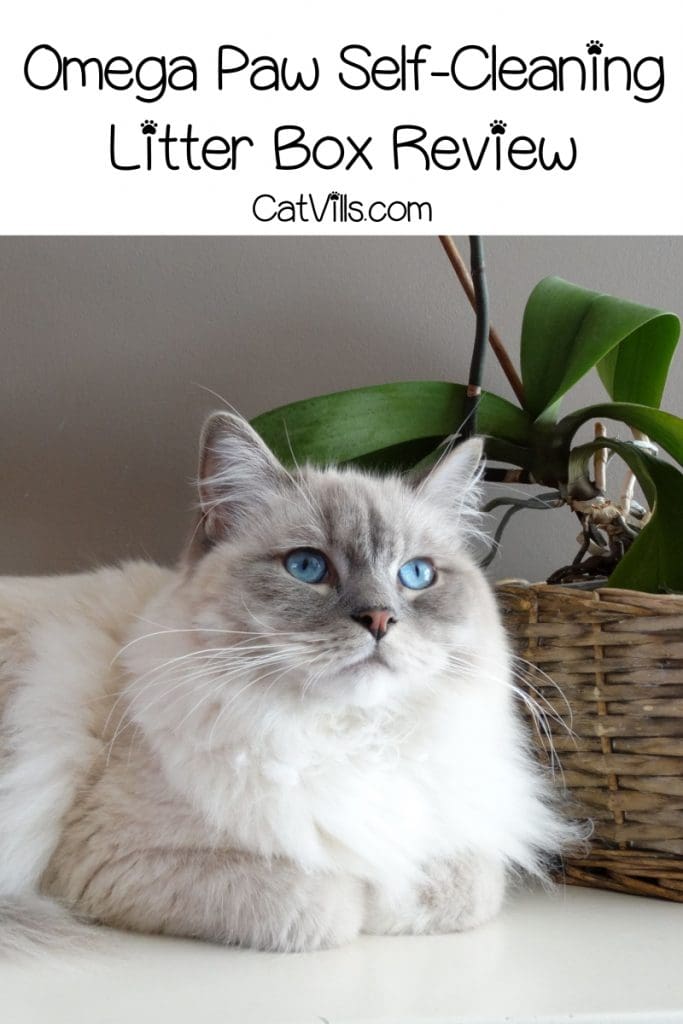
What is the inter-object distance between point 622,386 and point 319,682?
2.81 feet

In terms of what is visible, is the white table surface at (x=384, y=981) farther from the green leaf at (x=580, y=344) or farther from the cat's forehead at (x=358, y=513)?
the green leaf at (x=580, y=344)

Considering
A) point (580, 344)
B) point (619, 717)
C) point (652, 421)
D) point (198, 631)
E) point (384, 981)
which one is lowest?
point (384, 981)

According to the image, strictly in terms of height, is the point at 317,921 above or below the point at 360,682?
below

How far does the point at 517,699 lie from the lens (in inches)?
59.7

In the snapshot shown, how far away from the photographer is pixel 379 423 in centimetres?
164

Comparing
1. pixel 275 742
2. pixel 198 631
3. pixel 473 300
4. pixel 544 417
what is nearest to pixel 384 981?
pixel 275 742

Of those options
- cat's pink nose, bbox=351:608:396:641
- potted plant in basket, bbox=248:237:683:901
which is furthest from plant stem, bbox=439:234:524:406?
cat's pink nose, bbox=351:608:396:641

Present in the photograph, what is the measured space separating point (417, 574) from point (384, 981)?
1.70 ft

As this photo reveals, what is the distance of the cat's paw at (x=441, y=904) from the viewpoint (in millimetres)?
1238

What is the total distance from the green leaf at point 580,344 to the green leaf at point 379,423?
0.08m

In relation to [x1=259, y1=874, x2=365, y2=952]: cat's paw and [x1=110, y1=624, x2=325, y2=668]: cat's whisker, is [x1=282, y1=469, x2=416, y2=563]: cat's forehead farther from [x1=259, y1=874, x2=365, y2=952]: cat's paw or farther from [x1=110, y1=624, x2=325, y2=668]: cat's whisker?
[x1=259, y1=874, x2=365, y2=952]: cat's paw

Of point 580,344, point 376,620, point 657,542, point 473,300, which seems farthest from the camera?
point 473,300

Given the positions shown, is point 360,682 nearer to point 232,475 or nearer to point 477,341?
point 232,475
